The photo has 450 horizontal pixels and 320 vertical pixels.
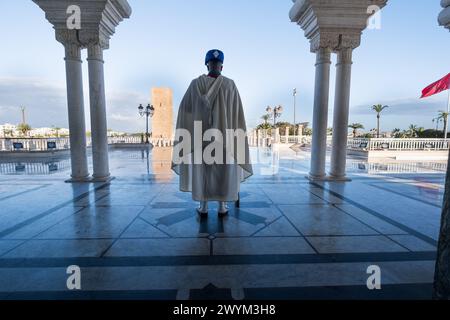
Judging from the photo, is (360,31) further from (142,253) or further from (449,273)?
(142,253)

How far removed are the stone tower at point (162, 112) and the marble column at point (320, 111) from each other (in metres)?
22.3

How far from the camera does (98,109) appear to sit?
661cm

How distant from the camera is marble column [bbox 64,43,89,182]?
6297mm

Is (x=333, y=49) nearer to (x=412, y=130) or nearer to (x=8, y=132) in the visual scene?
(x=412, y=130)

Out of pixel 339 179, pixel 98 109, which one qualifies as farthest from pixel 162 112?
pixel 339 179

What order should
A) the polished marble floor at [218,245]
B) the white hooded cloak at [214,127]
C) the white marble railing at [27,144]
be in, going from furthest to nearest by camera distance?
1. the white marble railing at [27,144]
2. the white hooded cloak at [214,127]
3. the polished marble floor at [218,245]

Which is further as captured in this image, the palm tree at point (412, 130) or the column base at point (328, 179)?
the palm tree at point (412, 130)

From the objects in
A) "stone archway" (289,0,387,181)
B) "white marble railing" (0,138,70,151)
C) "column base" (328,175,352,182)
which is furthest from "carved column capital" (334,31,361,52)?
"white marble railing" (0,138,70,151)

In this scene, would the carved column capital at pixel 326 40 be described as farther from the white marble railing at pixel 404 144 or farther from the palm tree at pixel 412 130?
the palm tree at pixel 412 130

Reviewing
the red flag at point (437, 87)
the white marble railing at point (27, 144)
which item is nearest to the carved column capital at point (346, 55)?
the red flag at point (437, 87)

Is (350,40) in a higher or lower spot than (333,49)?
higher

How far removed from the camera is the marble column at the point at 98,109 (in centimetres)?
638

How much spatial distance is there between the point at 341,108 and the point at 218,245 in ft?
18.4
